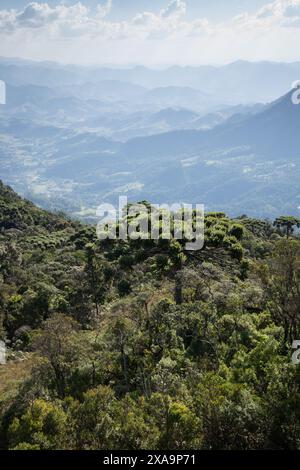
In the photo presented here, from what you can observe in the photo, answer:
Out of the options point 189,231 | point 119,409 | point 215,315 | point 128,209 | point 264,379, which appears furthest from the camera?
point 128,209

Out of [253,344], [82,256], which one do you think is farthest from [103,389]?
[82,256]

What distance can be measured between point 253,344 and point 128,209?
15.3 m

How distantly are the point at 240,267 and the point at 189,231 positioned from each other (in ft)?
11.1

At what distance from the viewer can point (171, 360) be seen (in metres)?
17.2

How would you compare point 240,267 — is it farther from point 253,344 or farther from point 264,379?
point 264,379

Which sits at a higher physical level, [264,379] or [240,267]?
[240,267]

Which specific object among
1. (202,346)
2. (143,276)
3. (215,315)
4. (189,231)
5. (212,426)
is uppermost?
(189,231)

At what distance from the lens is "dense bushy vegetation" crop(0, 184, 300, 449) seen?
40.9 ft

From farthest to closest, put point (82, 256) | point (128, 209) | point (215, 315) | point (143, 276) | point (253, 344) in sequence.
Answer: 1. point (82, 256)
2. point (128, 209)
3. point (143, 276)
4. point (215, 315)
5. point (253, 344)

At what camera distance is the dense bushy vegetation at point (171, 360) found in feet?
40.9

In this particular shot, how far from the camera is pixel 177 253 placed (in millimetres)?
20797

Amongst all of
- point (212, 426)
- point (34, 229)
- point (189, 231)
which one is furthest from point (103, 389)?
point (34, 229)

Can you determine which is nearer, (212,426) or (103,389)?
(212,426)

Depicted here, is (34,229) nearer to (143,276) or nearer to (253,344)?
(143,276)
